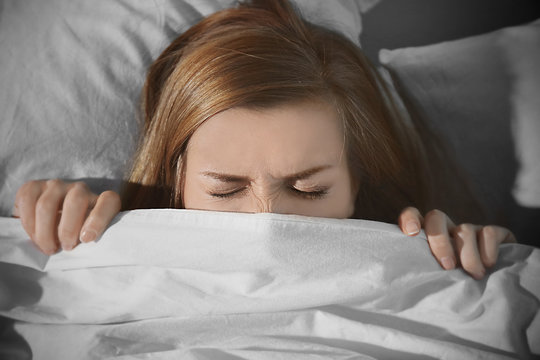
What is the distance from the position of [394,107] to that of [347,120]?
22 centimetres

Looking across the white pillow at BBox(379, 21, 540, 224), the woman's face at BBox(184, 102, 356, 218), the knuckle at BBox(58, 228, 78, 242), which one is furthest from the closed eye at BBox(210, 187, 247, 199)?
the white pillow at BBox(379, 21, 540, 224)

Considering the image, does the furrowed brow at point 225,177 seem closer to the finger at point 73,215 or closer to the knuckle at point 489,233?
the finger at point 73,215

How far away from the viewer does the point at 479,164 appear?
1.09 meters

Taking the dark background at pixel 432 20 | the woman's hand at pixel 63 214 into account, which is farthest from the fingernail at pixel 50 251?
the dark background at pixel 432 20

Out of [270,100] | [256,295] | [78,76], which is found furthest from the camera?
[78,76]

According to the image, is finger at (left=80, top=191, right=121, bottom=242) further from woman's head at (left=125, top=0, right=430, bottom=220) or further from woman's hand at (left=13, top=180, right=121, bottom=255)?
woman's head at (left=125, top=0, right=430, bottom=220)

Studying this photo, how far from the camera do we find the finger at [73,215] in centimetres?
74

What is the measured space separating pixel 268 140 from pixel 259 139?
2 cm

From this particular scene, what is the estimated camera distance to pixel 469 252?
77 centimetres

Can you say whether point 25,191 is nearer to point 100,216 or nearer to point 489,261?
point 100,216

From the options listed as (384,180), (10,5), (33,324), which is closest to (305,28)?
(384,180)

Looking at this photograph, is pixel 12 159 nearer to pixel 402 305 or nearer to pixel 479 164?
pixel 402 305

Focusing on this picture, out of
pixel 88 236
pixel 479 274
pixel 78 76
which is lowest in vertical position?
pixel 479 274

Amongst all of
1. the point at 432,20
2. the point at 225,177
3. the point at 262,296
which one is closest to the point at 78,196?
the point at 225,177
